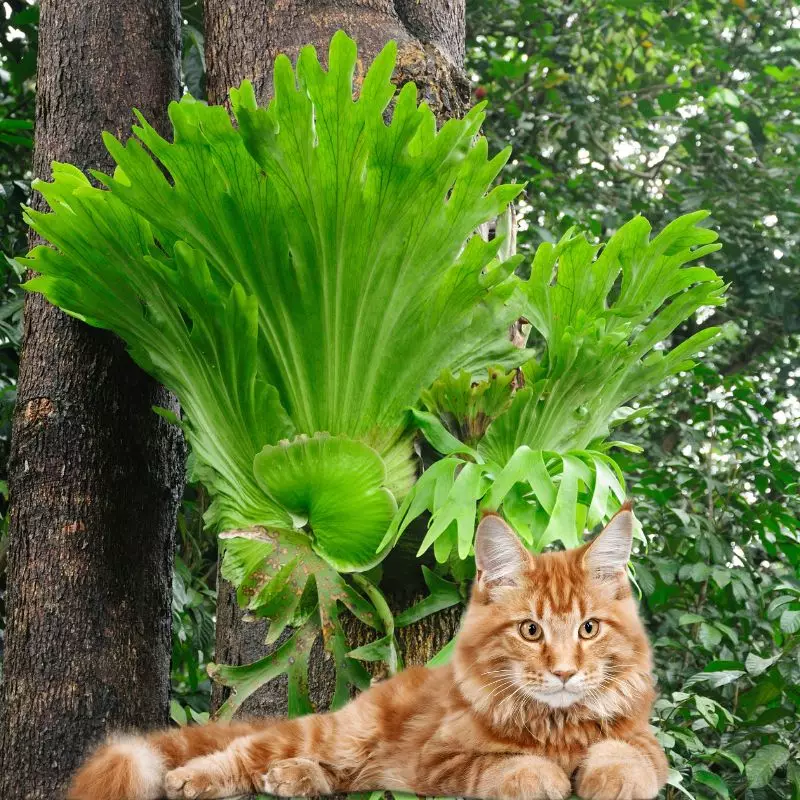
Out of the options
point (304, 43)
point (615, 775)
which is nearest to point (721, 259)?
point (304, 43)

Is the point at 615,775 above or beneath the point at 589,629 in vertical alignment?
beneath

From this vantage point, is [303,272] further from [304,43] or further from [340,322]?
[304,43]

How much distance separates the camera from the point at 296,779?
1200mm

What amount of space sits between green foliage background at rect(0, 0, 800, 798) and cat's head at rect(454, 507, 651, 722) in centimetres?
115

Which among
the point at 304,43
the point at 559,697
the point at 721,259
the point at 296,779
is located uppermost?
the point at 304,43

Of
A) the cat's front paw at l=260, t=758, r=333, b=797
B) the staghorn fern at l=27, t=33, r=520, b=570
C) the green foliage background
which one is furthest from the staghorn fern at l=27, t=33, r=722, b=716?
the green foliage background

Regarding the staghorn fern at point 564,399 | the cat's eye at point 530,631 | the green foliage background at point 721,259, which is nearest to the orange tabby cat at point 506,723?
the cat's eye at point 530,631

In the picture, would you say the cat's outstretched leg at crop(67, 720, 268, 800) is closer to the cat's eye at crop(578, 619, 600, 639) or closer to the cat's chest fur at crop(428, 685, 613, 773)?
the cat's chest fur at crop(428, 685, 613, 773)

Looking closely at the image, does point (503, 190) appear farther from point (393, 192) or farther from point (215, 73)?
point (215, 73)

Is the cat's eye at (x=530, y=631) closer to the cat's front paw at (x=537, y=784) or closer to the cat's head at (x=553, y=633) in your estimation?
the cat's head at (x=553, y=633)

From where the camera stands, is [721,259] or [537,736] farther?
[721,259]

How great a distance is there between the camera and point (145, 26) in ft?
6.82

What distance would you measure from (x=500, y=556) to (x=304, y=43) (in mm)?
1262

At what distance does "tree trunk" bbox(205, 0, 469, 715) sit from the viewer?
5.79 feet
